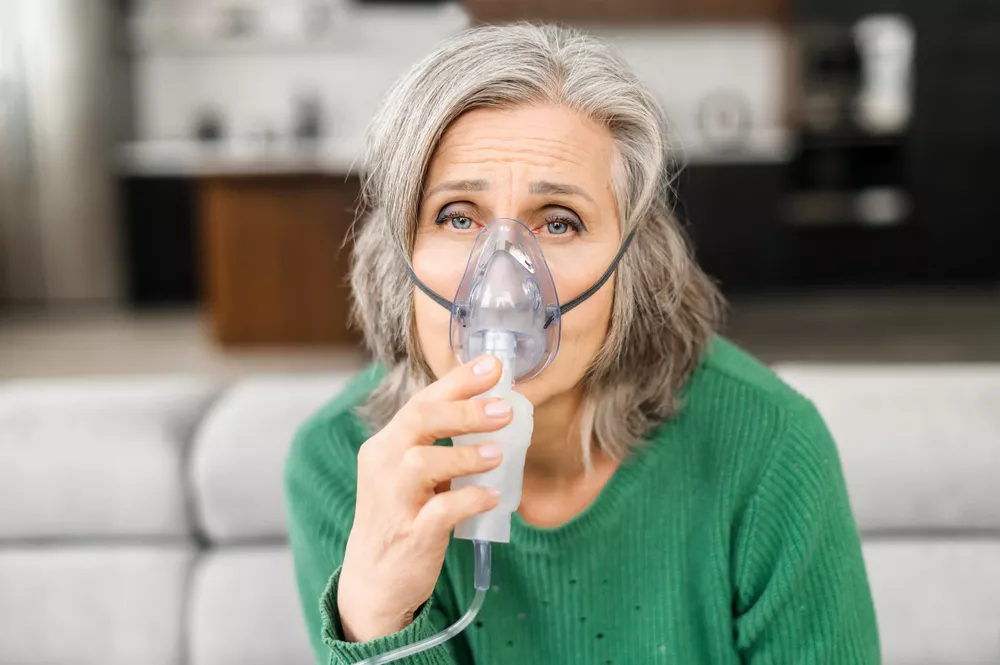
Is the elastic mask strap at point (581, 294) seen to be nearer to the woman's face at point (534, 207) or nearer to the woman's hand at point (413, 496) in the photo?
the woman's face at point (534, 207)

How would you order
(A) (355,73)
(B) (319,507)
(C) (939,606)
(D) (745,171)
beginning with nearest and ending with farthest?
(B) (319,507) < (C) (939,606) < (D) (745,171) < (A) (355,73)

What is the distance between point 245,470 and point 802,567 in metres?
0.90

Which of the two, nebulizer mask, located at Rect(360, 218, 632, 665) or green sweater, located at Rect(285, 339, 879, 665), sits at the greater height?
nebulizer mask, located at Rect(360, 218, 632, 665)

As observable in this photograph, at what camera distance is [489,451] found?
0.76 m

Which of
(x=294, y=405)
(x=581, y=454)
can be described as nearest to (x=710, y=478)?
(x=581, y=454)

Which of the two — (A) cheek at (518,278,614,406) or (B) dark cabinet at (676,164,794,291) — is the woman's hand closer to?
(A) cheek at (518,278,614,406)

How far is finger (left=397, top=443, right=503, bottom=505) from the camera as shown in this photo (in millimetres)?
753

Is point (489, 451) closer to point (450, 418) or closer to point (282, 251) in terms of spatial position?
point (450, 418)

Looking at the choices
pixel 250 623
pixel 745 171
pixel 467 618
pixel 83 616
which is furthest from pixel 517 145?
pixel 745 171

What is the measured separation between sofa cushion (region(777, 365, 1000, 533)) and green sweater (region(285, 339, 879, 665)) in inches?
17.8

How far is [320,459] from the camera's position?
1106mm

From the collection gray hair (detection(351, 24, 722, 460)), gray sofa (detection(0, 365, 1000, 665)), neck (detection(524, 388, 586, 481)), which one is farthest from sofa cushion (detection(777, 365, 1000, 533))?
neck (detection(524, 388, 586, 481))

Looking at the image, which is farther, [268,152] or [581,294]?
[268,152]

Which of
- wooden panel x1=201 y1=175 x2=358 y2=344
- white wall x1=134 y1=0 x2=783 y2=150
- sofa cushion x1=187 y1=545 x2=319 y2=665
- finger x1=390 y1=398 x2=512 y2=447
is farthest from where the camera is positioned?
white wall x1=134 y1=0 x2=783 y2=150
